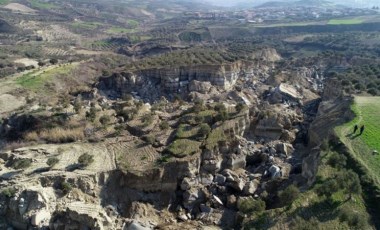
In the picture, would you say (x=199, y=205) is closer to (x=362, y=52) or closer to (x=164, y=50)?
(x=362, y=52)

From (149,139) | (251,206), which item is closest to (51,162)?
(149,139)

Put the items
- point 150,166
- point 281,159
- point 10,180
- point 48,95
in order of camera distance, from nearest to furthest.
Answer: point 10,180 → point 150,166 → point 281,159 → point 48,95

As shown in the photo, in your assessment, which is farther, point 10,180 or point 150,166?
point 150,166

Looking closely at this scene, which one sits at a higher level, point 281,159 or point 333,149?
point 333,149

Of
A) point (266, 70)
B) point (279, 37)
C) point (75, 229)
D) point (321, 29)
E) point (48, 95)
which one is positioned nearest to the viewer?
point (75, 229)

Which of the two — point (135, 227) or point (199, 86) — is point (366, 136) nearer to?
point (135, 227)

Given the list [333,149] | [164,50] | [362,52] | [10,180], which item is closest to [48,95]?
[10,180]
